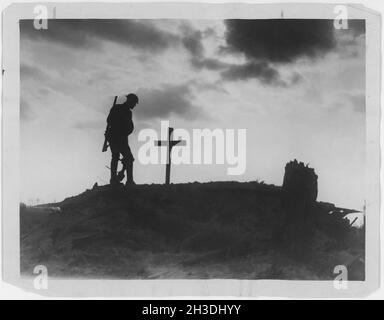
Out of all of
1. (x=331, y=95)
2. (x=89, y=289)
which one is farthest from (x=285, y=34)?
(x=89, y=289)

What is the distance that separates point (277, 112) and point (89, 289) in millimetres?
1315

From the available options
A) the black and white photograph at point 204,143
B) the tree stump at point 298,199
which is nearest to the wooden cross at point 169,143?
the black and white photograph at point 204,143

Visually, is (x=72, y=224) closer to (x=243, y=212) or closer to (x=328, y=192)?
(x=243, y=212)

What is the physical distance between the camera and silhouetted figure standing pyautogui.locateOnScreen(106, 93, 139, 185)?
2803 millimetres

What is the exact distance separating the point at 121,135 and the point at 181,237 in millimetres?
607

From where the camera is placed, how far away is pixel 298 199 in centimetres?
281

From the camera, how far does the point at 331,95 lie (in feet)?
9.18

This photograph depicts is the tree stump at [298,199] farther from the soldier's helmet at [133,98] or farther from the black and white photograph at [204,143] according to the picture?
the soldier's helmet at [133,98]

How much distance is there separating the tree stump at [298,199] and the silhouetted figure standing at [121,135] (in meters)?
0.80

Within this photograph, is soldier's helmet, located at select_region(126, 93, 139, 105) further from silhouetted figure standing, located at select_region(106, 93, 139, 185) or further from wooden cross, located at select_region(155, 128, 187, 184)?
wooden cross, located at select_region(155, 128, 187, 184)

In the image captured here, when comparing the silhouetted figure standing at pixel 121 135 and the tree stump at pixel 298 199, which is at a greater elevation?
the silhouetted figure standing at pixel 121 135

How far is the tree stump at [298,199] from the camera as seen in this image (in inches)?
110

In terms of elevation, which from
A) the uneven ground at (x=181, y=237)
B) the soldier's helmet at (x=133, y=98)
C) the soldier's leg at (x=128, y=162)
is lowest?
the uneven ground at (x=181, y=237)
